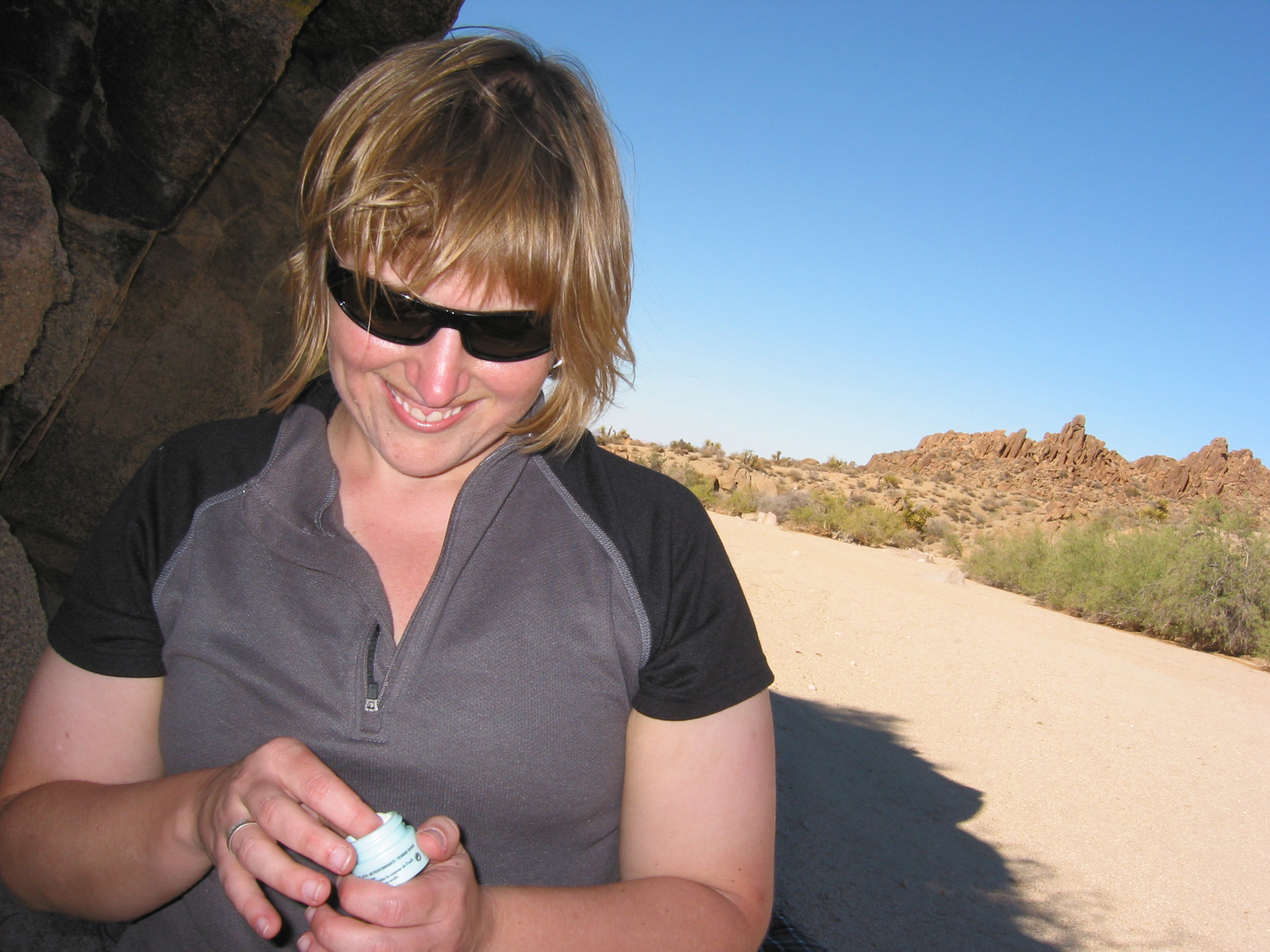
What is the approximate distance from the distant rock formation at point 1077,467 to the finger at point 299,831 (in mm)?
40444

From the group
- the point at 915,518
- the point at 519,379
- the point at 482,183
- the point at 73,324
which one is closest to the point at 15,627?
the point at 73,324

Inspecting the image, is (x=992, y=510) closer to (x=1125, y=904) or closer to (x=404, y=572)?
(x=1125, y=904)

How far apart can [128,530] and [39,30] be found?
3.93 feet

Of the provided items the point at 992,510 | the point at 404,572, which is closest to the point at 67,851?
the point at 404,572

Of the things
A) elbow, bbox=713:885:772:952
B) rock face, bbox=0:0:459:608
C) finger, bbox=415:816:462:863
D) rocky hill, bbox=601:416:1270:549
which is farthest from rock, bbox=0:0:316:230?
rocky hill, bbox=601:416:1270:549

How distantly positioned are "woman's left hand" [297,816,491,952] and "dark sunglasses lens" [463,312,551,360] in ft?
2.25

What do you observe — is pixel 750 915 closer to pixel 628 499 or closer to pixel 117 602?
pixel 628 499

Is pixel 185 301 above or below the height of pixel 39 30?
below

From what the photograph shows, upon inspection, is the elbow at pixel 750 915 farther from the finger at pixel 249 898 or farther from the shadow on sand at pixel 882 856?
the shadow on sand at pixel 882 856

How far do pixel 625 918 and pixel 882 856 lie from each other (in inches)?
116

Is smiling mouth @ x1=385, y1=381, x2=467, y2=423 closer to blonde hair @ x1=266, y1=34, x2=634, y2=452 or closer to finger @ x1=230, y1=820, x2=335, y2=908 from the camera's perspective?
blonde hair @ x1=266, y1=34, x2=634, y2=452

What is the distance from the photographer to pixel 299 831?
922mm

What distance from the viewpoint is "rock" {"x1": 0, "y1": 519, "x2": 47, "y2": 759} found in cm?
185

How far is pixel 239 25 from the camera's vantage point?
1.92 metres
